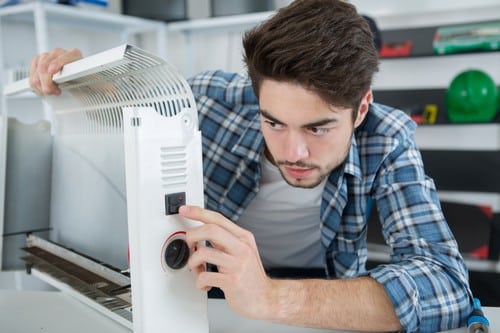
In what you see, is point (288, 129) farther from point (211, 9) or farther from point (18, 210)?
point (211, 9)

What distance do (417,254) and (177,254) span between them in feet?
1.61

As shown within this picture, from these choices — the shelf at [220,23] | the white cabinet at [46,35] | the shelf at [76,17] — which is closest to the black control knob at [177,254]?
the white cabinet at [46,35]

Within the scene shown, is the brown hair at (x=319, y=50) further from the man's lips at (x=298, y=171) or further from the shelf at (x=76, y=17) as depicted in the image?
the shelf at (x=76, y=17)

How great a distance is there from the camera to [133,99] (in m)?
0.72

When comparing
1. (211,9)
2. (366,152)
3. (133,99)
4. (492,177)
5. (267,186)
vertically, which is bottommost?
(492,177)

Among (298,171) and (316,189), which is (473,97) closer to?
(316,189)

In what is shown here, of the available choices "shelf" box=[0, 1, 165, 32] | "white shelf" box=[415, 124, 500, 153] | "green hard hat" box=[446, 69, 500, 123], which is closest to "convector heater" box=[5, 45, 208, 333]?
"shelf" box=[0, 1, 165, 32]

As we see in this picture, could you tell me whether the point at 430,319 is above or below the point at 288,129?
below

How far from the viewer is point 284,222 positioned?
1318 millimetres

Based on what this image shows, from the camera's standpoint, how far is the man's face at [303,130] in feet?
2.99

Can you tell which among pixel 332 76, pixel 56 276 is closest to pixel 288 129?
pixel 332 76

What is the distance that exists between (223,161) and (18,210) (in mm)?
516

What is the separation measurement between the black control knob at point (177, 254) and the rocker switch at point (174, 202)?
0.04 m

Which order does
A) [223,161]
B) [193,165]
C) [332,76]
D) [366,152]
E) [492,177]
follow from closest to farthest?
1. [193,165]
2. [332,76]
3. [366,152]
4. [223,161]
5. [492,177]
